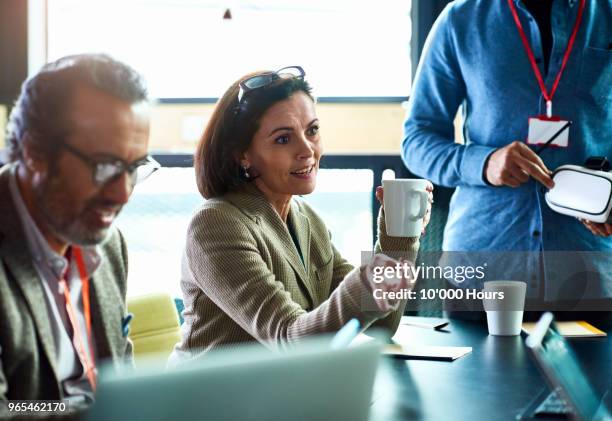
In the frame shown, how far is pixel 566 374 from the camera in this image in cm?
101

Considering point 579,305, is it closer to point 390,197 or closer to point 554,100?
point 554,100

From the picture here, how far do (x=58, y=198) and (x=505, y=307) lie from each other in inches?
46.5

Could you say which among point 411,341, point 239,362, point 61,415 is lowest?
point 411,341

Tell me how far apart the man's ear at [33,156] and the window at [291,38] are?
96.5 inches

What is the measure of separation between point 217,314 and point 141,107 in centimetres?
76

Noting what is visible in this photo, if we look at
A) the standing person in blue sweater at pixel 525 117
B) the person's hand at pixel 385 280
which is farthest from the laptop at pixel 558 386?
the standing person in blue sweater at pixel 525 117

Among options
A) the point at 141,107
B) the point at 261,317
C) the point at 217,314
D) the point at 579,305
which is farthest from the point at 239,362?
the point at 579,305

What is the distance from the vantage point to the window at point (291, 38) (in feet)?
10.4

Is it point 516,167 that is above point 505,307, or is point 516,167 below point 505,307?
above

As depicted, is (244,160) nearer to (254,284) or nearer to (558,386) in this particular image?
(254,284)

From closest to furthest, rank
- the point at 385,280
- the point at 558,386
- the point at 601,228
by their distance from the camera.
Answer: the point at 558,386, the point at 385,280, the point at 601,228

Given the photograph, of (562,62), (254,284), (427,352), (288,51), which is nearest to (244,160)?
(254,284)

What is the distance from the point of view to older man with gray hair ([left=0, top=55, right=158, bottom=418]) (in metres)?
0.69

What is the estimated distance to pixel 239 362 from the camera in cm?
62
